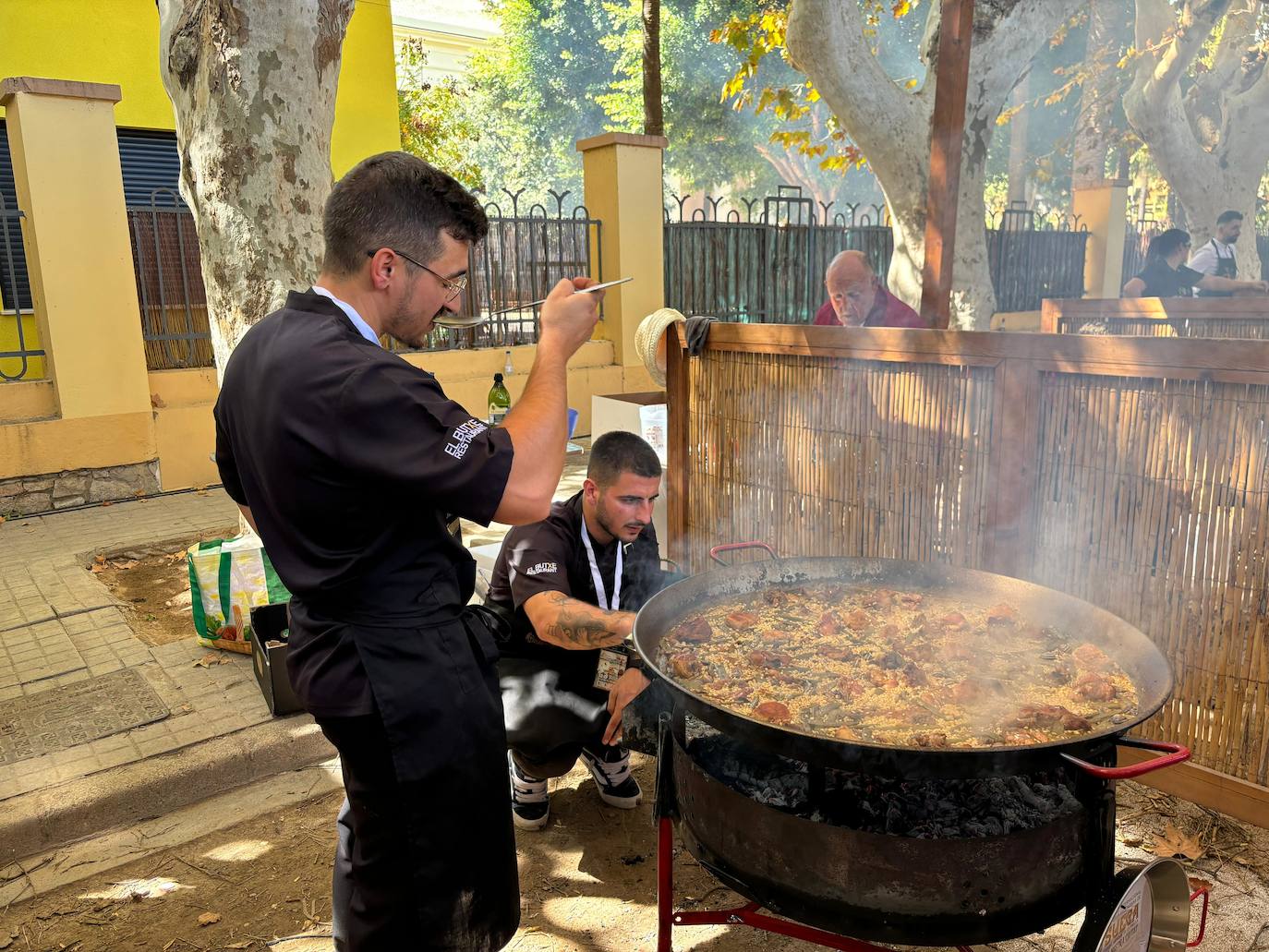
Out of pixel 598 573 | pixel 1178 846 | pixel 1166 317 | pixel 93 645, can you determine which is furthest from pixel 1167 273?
pixel 93 645

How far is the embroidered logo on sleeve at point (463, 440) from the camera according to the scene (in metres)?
1.83

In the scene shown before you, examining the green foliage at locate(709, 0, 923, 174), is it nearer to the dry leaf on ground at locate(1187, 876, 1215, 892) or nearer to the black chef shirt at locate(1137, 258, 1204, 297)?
the black chef shirt at locate(1137, 258, 1204, 297)

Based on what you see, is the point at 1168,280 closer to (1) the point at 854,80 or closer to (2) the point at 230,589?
(1) the point at 854,80

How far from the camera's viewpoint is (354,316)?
2.00 m

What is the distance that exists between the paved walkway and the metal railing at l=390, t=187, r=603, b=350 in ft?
13.1

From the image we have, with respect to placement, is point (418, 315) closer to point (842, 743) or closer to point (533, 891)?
point (842, 743)

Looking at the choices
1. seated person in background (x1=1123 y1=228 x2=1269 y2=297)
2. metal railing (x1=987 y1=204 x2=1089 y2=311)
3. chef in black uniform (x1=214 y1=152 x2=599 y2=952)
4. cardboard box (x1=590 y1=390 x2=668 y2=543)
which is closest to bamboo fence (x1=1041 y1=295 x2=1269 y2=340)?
seated person in background (x1=1123 y1=228 x2=1269 y2=297)

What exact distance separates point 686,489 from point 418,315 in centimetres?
323

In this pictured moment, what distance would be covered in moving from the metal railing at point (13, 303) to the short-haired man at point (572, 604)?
22.7 feet

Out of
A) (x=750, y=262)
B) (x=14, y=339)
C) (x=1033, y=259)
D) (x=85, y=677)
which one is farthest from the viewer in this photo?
(x=1033, y=259)

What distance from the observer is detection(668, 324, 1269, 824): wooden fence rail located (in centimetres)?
308

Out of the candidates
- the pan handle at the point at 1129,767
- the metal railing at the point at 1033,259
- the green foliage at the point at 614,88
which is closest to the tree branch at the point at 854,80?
the pan handle at the point at 1129,767

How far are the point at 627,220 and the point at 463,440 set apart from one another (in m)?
9.62

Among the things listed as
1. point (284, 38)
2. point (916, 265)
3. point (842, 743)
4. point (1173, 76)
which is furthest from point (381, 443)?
point (1173, 76)
